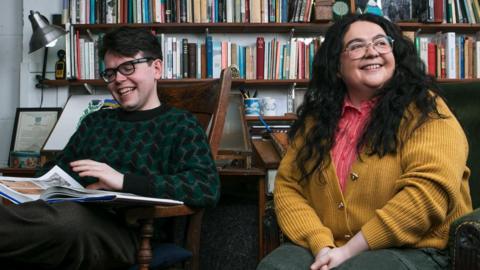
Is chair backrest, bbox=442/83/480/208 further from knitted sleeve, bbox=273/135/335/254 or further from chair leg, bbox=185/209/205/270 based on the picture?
chair leg, bbox=185/209/205/270

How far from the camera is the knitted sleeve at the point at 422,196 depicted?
51.1 inches

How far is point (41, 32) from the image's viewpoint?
10.5 ft

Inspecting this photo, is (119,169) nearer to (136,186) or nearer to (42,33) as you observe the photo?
(136,186)

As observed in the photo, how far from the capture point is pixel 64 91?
11.9ft

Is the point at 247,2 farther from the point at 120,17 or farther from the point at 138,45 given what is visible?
the point at 138,45

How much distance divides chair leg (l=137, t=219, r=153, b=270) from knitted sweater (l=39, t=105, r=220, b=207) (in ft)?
0.38

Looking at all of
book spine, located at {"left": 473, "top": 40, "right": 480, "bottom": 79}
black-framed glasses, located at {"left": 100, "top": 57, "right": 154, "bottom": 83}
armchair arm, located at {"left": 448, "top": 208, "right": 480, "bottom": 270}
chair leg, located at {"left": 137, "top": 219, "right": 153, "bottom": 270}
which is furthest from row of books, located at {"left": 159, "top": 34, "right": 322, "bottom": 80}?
armchair arm, located at {"left": 448, "top": 208, "right": 480, "bottom": 270}

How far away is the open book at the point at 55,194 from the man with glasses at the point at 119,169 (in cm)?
3

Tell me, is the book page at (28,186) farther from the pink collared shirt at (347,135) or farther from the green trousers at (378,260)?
the pink collared shirt at (347,135)

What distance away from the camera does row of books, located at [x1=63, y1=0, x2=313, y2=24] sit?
3504 millimetres

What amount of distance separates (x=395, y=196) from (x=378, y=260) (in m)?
0.18

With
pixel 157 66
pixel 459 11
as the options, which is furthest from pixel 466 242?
pixel 459 11

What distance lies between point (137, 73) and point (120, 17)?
6.02 feet

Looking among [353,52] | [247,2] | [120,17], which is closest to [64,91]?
[120,17]
